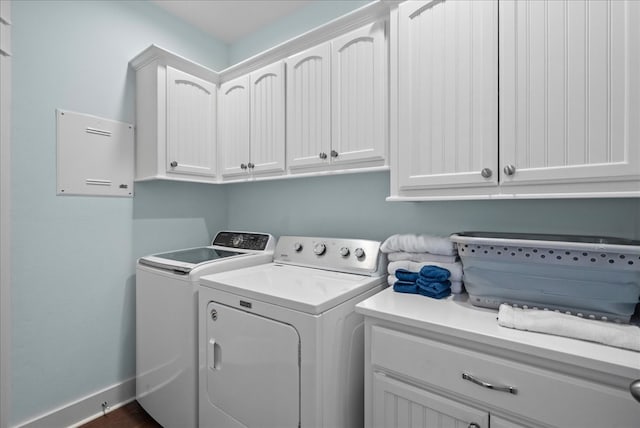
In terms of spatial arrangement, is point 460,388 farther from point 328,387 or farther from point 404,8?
point 404,8

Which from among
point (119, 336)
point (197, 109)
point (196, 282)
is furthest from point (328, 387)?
point (197, 109)

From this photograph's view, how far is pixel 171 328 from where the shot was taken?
170 cm

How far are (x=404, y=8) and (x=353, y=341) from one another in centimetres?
157

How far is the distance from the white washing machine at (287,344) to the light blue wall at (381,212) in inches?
12.2

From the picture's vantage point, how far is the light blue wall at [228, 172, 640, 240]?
128 cm

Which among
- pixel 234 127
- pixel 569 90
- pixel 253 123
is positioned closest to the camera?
pixel 569 90

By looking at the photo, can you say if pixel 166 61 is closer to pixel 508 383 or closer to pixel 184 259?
pixel 184 259

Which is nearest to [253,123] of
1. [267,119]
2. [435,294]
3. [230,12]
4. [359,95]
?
[267,119]

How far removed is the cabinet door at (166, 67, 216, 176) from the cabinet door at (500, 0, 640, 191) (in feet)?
6.26

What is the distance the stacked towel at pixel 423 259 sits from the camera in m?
1.41

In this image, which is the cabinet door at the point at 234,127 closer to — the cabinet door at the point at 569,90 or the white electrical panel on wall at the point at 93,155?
the white electrical panel on wall at the point at 93,155

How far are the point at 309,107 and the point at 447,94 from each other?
0.81 m

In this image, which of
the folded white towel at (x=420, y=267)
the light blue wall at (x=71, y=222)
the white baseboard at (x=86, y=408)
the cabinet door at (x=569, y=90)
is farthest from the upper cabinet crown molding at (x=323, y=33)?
the white baseboard at (x=86, y=408)

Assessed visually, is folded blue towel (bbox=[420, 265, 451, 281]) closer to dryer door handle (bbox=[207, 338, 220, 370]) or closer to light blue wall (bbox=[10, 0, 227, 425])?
dryer door handle (bbox=[207, 338, 220, 370])
